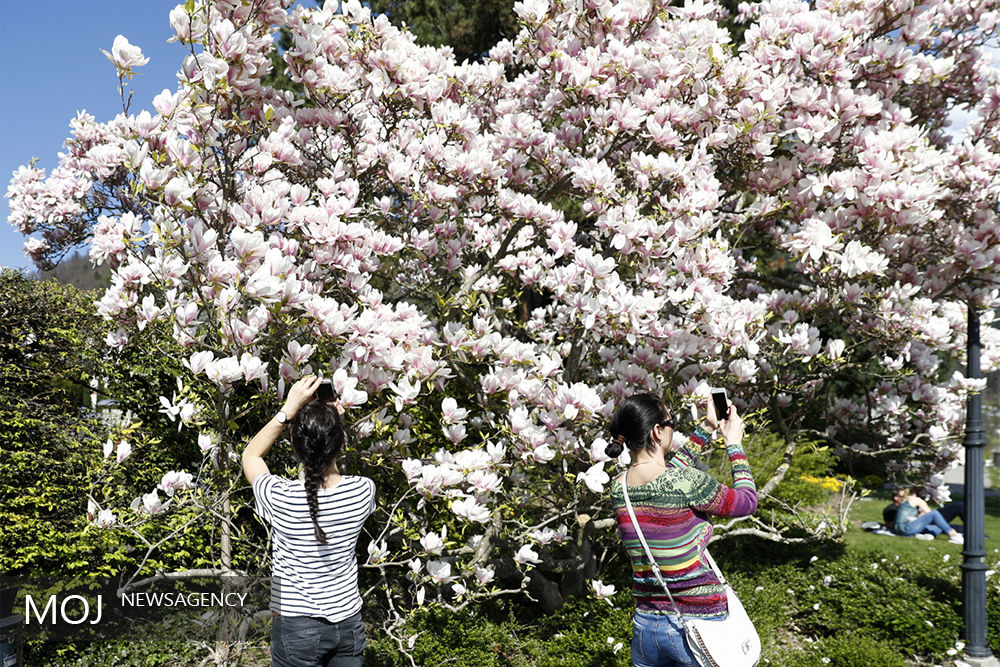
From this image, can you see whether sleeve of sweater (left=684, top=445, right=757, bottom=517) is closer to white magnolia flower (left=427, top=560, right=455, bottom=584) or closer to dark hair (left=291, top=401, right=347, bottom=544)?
dark hair (left=291, top=401, right=347, bottom=544)

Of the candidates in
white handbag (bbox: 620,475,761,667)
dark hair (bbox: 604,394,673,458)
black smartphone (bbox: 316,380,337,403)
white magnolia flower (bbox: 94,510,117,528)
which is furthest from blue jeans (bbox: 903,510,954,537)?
white magnolia flower (bbox: 94,510,117,528)

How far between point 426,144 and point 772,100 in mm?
1841

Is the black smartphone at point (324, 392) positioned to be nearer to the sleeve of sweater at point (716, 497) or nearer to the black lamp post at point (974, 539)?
the sleeve of sweater at point (716, 497)

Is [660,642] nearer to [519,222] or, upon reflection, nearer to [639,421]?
[639,421]

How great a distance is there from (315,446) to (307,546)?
0.33m

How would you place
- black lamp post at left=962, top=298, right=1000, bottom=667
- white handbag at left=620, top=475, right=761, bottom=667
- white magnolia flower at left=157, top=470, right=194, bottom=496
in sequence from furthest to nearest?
black lamp post at left=962, top=298, right=1000, bottom=667 < white magnolia flower at left=157, top=470, right=194, bottom=496 < white handbag at left=620, top=475, right=761, bottom=667

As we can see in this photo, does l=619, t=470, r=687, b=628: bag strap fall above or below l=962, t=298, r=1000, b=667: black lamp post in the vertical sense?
above

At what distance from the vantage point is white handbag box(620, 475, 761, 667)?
222 cm

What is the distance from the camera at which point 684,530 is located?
7.61 feet

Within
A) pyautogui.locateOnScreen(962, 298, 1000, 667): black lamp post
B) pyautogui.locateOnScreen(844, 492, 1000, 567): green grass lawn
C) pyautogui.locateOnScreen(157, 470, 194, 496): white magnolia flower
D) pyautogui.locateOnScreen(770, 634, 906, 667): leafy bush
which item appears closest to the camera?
pyautogui.locateOnScreen(157, 470, 194, 496): white magnolia flower

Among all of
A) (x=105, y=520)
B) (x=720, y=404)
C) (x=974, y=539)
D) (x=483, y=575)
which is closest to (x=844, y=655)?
(x=974, y=539)

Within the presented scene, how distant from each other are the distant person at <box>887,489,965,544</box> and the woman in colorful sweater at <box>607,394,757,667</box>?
830 cm

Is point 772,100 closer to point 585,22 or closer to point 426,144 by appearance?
point 585,22

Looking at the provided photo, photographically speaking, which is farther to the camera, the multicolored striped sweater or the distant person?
the distant person
